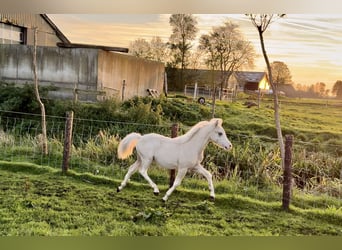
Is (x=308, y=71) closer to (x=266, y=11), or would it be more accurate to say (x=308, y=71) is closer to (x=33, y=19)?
(x=266, y=11)

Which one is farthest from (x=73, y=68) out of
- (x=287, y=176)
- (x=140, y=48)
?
(x=287, y=176)

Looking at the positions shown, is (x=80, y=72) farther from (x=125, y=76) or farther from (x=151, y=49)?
(x=151, y=49)

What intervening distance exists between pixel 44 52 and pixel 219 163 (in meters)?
1.61

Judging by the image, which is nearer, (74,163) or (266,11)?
(266,11)

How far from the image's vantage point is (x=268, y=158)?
353 centimetres

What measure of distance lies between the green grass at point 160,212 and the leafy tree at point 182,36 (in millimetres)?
930

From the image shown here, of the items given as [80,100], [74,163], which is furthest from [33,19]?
[74,163]

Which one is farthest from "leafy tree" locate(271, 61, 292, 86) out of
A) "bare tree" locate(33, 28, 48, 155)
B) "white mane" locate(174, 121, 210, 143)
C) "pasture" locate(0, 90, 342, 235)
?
"bare tree" locate(33, 28, 48, 155)

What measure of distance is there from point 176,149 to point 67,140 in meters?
0.88

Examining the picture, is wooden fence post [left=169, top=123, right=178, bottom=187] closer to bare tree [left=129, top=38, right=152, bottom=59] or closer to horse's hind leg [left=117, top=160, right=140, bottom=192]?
horse's hind leg [left=117, top=160, right=140, bottom=192]

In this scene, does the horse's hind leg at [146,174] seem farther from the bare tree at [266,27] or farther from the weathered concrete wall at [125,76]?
the bare tree at [266,27]

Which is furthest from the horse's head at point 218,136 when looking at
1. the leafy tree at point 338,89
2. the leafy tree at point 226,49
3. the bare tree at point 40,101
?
the bare tree at point 40,101

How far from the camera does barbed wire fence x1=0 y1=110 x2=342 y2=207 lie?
11.5 ft

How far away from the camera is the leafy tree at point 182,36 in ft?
11.5
